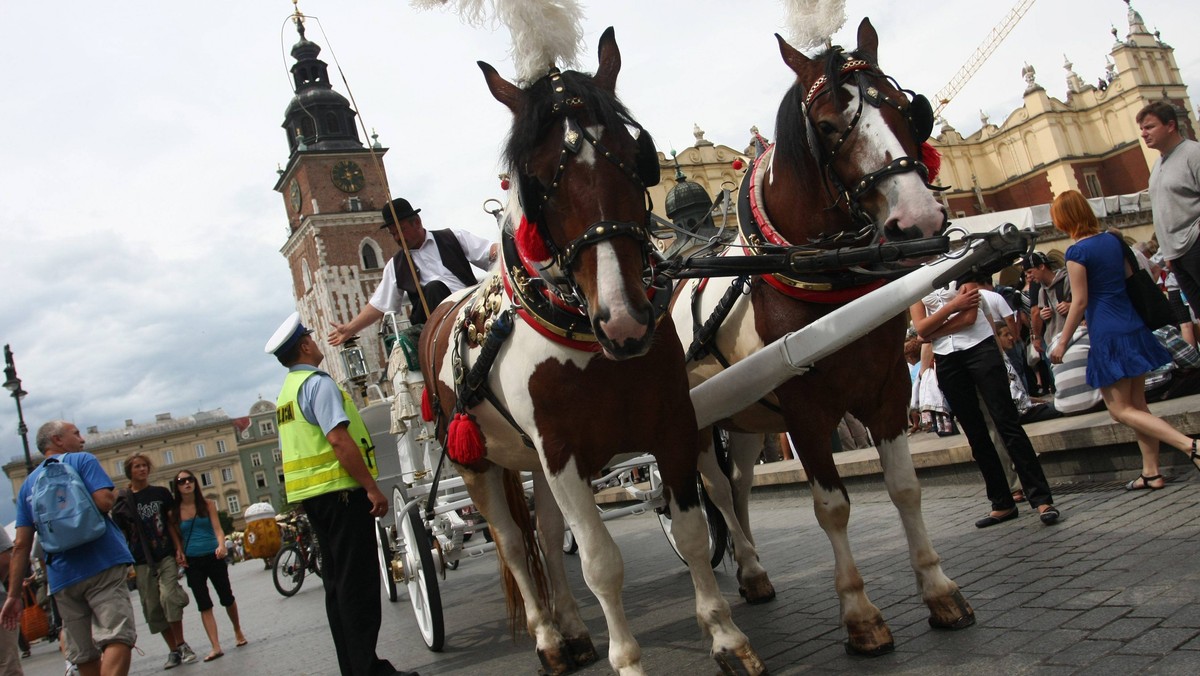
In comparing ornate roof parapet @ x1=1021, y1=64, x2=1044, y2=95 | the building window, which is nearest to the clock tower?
the building window

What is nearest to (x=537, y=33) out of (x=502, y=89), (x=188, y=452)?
(x=502, y=89)

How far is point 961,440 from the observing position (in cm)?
750

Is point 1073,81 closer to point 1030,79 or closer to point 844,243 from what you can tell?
point 1030,79

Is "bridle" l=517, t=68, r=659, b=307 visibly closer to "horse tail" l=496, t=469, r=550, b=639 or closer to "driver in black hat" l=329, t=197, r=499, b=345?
"horse tail" l=496, t=469, r=550, b=639

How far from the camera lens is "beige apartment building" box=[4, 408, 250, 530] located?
95.8m

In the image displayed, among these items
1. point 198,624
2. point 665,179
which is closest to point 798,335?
point 198,624

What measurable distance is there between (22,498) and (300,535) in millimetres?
8971

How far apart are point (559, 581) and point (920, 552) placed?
1.83m

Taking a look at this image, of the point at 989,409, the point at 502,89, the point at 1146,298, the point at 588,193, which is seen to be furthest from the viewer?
the point at 989,409

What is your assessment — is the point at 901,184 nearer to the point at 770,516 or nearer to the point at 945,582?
the point at 945,582

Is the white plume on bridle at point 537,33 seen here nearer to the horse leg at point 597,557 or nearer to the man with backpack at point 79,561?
the horse leg at point 597,557

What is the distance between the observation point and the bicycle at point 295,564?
1306cm

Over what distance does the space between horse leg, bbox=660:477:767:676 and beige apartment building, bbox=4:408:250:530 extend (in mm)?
99872

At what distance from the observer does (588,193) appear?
2.97 metres
